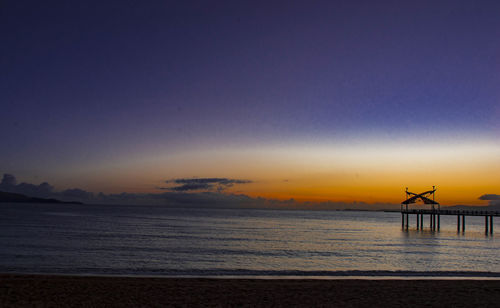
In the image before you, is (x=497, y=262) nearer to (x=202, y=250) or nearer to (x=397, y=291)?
(x=397, y=291)

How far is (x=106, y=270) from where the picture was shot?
19281 millimetres

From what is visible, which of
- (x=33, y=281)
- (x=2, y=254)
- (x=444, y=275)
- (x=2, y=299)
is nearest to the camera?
(x=2, y=299)

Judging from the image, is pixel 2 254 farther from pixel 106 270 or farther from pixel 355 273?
pixel 355 273

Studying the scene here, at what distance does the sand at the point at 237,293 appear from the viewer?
11445 mm

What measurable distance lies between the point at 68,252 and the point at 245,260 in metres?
12.2

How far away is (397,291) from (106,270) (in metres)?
14.0

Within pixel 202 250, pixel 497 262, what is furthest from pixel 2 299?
pixel 497 262

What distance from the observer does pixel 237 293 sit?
508 inches

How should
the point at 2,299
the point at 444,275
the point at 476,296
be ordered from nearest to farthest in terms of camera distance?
1. the point at 2,299
2. the point at 476,296
3. the point at 444,275

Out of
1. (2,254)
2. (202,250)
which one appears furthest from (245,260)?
(2,254)

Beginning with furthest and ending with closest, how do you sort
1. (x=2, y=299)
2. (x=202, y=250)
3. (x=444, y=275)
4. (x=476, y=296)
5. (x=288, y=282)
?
(x=202, y=250) < (x=444, y=275) < (x=288, y=282) < (x=476, y=296) < (x=2, y=299)

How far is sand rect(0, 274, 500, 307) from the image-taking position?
11.4 metres

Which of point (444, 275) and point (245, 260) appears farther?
point (245, 260)

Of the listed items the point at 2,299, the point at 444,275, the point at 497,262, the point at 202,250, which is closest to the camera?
the point at 2,299
